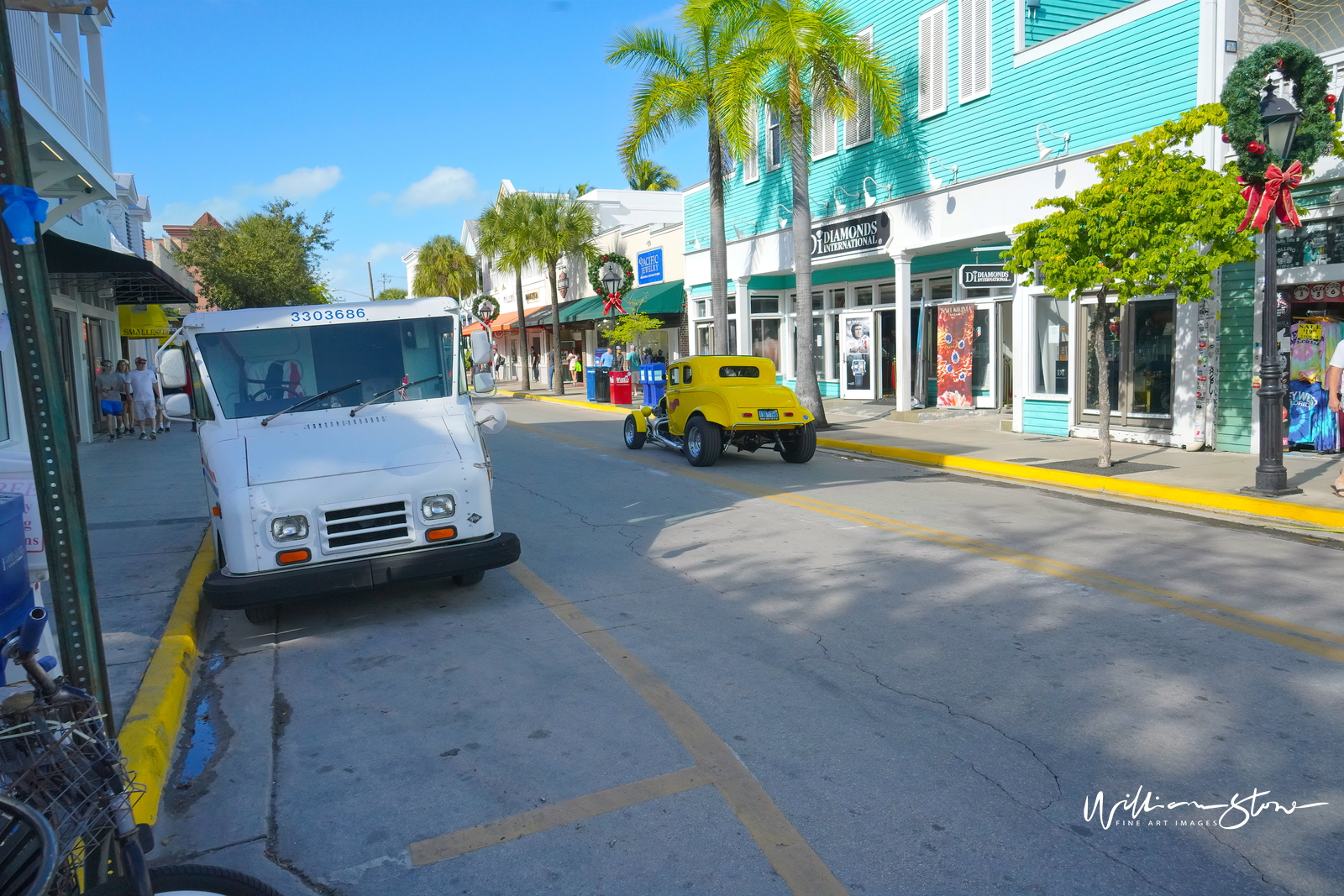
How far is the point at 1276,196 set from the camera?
9898 millimetres

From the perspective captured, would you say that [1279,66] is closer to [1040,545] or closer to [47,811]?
[1040,545]

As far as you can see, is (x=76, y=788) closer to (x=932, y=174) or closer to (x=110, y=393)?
(x=932, y=174)

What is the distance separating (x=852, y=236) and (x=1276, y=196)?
11.6 meters

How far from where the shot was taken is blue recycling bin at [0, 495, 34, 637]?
3.39 meters

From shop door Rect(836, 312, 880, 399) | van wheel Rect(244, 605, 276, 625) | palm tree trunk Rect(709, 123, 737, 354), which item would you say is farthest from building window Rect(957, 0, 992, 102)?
van wheel Rect(244, 605, 276, 625)

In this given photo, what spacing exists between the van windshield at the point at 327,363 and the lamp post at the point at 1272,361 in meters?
8.29

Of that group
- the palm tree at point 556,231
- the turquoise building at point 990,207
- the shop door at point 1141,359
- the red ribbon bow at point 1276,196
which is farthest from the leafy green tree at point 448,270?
the red ribbon bow at point 1276,196

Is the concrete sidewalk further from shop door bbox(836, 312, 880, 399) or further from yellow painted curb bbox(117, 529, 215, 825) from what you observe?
shop door bbox(836, 312, 880, 399)

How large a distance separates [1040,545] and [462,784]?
585 centimetres

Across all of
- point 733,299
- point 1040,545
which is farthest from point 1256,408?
point 733,299

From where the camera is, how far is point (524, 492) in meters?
11.8

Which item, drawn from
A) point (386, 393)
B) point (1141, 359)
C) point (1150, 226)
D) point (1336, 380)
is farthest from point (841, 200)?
point (386, 393)

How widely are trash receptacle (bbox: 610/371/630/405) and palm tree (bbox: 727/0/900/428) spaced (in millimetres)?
9123

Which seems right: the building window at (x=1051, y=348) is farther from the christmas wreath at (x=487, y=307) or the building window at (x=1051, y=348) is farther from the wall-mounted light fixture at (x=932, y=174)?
the christmas wreath at (x=487, y=307)
